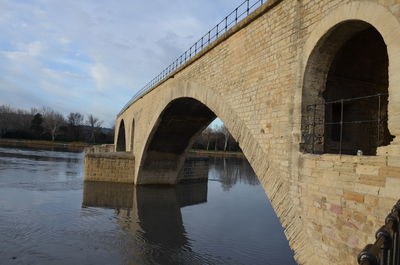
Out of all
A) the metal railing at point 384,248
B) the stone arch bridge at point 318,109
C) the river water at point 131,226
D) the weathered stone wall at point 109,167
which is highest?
the stone arch bridge at point 318,109

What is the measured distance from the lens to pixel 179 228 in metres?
13.7

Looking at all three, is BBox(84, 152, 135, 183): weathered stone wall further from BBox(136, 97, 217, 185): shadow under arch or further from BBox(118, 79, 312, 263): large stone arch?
BBox(118, 79, 312, 263): large stone arch

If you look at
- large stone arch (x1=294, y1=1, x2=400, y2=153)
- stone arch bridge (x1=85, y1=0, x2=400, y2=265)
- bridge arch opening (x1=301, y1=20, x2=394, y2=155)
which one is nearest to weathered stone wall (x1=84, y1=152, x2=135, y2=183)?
stone arch bridge (x1=85, y1=0, x2=400, y2=265)

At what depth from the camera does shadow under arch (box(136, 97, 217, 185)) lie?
59.7ft

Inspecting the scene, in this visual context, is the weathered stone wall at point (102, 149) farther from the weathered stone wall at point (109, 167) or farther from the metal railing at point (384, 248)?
the metal railing at point (384, 248)

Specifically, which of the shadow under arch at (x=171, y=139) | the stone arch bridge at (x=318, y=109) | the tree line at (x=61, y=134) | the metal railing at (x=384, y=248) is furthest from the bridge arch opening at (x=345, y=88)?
the tree line at (x=61, y=134)

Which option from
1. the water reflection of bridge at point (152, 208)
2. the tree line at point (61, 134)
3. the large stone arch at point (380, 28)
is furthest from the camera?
the tree line at point (61, 134)

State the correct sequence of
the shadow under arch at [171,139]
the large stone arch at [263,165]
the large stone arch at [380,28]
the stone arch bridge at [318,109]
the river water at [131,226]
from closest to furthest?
the large stone arch at [380,28] → the stone arch bridge at [318,109] → the large stone arch at [263,165] → the river water at [131,226] → the shadow under arch at [171,139]

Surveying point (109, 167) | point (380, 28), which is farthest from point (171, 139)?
point (380, 28)

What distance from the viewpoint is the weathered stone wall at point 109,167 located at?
73.4ft

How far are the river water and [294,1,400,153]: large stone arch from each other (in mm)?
6352

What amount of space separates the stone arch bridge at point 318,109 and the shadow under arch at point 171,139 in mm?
6446

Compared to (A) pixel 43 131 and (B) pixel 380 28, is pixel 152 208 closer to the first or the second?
(B) pixel 380 28

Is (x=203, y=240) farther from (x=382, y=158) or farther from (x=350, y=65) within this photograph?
(x=382, y=158)
